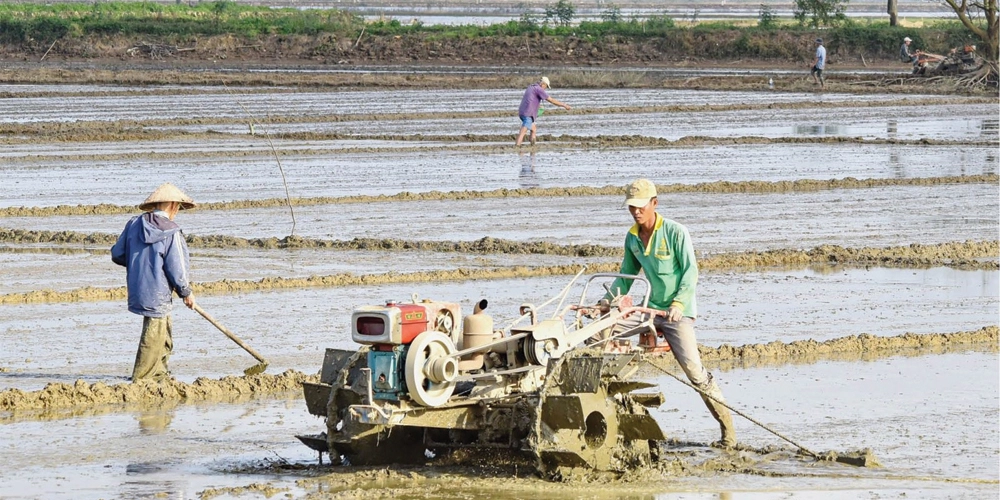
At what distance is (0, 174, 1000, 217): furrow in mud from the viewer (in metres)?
18.6

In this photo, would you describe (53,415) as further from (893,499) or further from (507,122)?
(507,122)

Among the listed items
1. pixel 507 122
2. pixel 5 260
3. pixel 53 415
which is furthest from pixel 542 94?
pixel 53 415

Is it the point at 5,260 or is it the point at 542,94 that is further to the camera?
the point at 542,94

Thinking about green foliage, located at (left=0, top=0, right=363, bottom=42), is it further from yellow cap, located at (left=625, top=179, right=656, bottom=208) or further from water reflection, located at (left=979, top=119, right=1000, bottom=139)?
yellow cap, located at (left=625, top=179, right=656, bottom=208)

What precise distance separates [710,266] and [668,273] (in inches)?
267

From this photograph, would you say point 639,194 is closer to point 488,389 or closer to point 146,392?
point 488,389

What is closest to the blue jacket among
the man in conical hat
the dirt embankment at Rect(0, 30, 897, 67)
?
the man in conical hat

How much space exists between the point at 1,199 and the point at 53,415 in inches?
451

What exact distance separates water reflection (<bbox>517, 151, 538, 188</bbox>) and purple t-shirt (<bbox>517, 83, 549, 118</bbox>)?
2.81ft

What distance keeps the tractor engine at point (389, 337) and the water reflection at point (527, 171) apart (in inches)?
546

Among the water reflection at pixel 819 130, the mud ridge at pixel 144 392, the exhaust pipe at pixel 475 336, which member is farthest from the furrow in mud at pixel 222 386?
the water reflection at pixel 819 130

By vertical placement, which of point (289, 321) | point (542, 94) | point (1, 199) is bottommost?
point (289, 321)

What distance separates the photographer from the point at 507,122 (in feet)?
107

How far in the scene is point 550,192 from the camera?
20391mm
